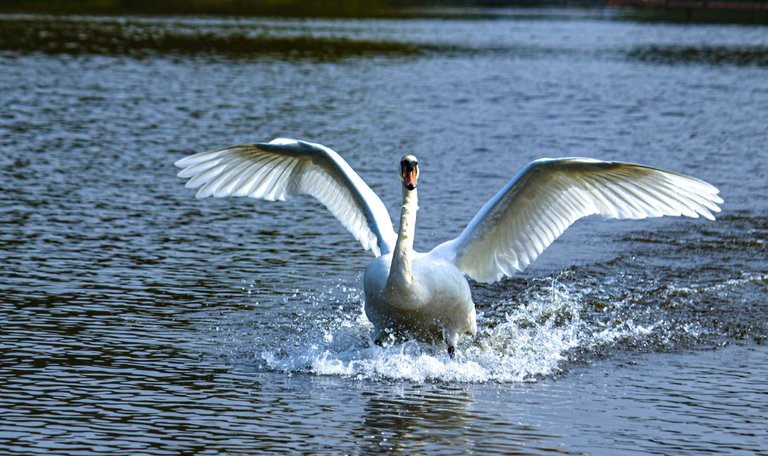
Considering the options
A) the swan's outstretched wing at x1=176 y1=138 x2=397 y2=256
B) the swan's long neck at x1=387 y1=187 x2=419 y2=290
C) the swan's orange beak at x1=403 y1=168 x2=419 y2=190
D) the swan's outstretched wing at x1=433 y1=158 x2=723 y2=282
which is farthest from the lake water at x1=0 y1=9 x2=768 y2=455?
the swan's orange beak at x1=403 y1=168 x2=419 y2=190

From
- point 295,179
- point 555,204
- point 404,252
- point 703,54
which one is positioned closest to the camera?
point 404,252

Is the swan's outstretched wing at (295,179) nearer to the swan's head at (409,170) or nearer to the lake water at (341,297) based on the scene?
the lake water at (341,297)

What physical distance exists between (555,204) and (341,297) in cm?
283

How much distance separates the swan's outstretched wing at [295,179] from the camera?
10.7 m

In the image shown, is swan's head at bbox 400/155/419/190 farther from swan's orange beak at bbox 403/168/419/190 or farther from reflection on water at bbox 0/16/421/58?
reflection on water at bbox 0/16/421/58

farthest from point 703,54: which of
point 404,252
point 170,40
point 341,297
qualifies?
point 404,252

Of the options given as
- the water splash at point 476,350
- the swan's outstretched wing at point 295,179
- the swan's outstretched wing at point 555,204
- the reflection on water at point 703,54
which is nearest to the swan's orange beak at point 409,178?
the swan's outstretched wing at point 555,204

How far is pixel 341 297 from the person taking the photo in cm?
1248

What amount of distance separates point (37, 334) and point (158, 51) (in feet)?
118

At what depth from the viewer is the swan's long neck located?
957 centimetres

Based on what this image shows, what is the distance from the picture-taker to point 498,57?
47562 mm

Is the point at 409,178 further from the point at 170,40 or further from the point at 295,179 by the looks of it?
the point at 170,40

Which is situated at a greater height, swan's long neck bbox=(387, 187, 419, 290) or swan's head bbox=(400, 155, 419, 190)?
swan's head bbox=(400, 155, 419, 190)

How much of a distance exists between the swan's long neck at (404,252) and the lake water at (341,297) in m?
0.73
